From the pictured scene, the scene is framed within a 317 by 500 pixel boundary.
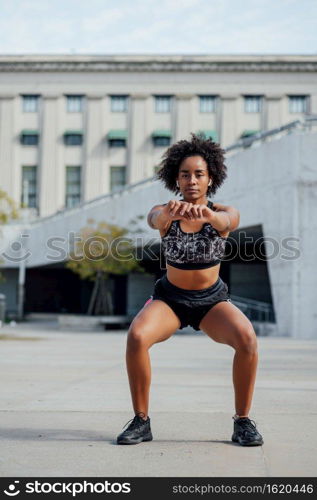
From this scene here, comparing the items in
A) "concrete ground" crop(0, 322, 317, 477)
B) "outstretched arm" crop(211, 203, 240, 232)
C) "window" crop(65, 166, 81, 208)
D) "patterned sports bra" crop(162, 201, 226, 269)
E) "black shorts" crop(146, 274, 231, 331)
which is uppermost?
"window" crop(65, 166, 81, 208)

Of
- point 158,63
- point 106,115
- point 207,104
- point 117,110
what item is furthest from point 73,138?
point 207,104

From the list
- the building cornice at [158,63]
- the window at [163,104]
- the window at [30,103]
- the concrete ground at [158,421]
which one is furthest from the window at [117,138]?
the concrete ground at [158,421]

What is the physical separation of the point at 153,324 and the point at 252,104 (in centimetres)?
5096

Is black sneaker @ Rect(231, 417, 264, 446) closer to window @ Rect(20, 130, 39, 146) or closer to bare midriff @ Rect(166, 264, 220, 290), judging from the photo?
bare midriff @ Rect(166, 264, 220, 290)

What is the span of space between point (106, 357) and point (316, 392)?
580 cm

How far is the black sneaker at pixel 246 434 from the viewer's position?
185 inches

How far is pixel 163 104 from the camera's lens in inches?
2173

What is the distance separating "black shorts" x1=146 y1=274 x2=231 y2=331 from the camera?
16.3 feet

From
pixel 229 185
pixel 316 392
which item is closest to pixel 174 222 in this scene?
pixel 316 392

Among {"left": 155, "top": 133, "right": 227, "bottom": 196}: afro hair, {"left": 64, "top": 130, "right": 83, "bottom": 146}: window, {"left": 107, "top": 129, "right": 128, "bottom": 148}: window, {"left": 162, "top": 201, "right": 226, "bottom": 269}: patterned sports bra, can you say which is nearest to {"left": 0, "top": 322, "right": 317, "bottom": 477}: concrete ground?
{"left": 162, "top": 201, "right": 226, "bottom": 269}: patterned sports bra

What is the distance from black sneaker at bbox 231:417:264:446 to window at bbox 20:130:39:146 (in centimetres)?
5193

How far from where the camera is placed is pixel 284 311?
19.7 metres
